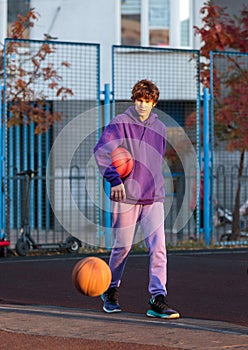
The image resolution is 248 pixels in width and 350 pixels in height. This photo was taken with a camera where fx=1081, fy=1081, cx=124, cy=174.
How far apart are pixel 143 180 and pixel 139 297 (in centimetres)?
197

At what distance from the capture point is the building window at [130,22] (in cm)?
2695

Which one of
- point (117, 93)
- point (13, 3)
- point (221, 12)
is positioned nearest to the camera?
point (117, 93)

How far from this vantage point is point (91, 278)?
29.7 feet

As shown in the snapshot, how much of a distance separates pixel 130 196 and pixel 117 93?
388 inches

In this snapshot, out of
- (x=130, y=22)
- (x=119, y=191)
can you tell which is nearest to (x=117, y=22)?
(x=130, y=22)

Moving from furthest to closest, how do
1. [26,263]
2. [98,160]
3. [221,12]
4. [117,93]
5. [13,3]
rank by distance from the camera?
[13,3]
[221,12]
[117,93]
[26,263]
[98,160]

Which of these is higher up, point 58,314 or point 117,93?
point 117,93

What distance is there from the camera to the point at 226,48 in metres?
20.8

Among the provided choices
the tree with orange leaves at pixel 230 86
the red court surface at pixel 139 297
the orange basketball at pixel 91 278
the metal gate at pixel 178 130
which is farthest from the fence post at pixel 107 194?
the orange basketball at pixel 91 278

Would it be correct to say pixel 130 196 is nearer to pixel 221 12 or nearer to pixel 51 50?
pixel 51 50

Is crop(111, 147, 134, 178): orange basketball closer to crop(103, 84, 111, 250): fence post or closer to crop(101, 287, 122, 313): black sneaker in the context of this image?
crop(101, 287, 122, 313): black sneaker

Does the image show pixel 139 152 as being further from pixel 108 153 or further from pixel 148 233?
pixel 148 233

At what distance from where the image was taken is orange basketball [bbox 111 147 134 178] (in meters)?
9.48

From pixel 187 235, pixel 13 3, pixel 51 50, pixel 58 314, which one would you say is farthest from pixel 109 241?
pixel 13 3
